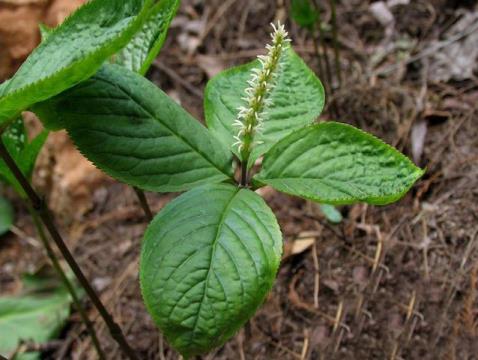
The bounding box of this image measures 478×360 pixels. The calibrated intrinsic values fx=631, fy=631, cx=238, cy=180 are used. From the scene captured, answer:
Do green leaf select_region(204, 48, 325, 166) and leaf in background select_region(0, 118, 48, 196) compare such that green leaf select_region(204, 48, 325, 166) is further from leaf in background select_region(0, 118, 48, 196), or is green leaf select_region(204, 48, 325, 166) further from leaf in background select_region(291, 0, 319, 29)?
leaf in background select_region(291, 0, 319, 29)

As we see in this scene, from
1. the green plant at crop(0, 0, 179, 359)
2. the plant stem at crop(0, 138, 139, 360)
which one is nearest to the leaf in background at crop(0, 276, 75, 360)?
the plant stem at crop(0, 138, 139, 360)

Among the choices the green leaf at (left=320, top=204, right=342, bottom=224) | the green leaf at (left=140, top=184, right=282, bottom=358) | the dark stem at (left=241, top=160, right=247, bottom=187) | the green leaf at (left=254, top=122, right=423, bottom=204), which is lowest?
the green leaf at (left=320, top=204, right=342, bottom=224)

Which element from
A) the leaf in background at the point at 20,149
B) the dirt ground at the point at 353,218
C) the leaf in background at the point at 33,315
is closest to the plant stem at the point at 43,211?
the leaf in background at the point at 20,149

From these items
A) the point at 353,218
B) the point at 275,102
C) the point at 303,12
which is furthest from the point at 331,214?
the point at 275,102

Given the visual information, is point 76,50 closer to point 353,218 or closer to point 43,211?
point 43,211

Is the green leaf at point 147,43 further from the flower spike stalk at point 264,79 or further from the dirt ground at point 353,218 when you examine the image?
the dirt ground at point 353,218

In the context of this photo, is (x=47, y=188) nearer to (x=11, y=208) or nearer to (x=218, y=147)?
(x=11, y=208)
